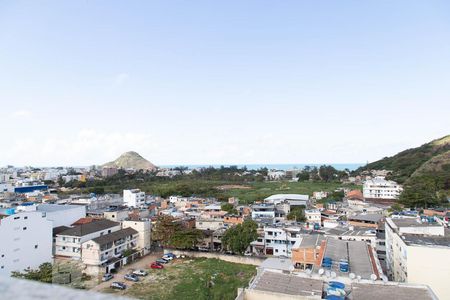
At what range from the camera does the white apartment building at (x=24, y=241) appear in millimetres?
11341

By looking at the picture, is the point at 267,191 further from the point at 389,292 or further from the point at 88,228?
the point at 389,292

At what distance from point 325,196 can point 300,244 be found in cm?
2053

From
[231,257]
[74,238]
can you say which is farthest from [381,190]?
[74,238]

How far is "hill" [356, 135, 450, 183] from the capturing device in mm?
36719

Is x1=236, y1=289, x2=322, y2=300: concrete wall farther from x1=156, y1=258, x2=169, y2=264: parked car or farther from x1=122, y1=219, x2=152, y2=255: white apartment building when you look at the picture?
x1=122, y1=219, x2=152, y2=255: white apartment building

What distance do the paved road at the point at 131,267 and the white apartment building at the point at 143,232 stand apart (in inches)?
20.5

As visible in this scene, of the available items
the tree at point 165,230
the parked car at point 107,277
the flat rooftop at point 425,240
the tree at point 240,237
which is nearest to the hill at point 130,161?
the tree at point 165,230

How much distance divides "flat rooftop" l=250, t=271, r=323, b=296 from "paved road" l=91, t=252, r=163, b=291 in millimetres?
5922

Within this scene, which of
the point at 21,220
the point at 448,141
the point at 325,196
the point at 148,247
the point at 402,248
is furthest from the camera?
the point at 448,141

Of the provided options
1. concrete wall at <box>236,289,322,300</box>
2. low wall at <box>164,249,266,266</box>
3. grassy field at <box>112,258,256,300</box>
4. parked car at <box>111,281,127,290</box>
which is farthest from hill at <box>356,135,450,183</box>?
concrete wall at <box>236,289,322,300</box>

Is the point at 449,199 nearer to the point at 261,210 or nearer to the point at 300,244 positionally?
the point at 261,210

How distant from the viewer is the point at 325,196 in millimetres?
30359

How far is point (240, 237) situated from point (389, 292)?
763 centimetres

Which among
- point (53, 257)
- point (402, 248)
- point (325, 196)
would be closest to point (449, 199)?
point (325, 196)
